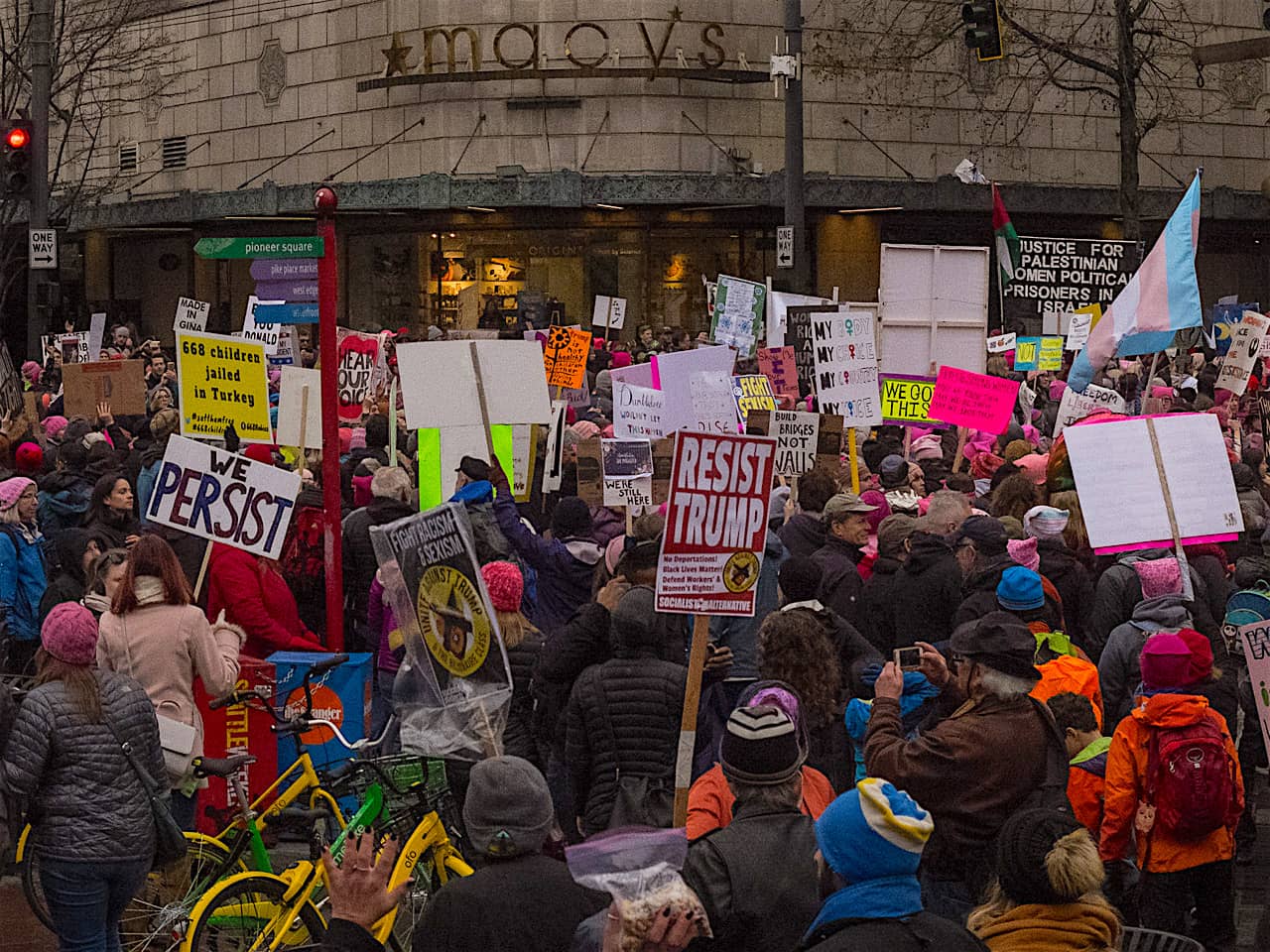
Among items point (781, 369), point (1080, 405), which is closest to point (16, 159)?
point (781, 369)

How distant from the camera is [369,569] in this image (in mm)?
10492

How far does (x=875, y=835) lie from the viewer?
4102 mm

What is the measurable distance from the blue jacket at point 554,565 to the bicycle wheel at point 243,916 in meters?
3.10

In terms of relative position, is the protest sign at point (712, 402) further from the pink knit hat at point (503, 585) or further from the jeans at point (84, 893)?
the jeans at point (84, 893)

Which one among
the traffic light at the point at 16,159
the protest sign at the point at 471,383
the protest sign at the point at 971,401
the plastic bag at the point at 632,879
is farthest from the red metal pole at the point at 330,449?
the traffic light at the point at 16,159

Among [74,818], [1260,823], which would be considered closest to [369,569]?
[74,818]

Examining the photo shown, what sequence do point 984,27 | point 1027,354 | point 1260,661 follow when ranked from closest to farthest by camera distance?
point 1260,661 → point 984,27 → point 1027,354

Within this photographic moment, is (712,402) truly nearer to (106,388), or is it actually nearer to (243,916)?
(106,388)

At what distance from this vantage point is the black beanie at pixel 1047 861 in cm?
450

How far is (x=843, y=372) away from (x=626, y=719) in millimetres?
8337

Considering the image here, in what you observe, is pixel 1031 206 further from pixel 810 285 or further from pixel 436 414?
pixel 436 414

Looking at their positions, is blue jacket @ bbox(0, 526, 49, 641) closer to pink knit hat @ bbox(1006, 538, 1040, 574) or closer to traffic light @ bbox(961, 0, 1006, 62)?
pink knit hat @ bbox(1006, 538, 1040, 574)

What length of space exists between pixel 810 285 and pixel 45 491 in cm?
2734

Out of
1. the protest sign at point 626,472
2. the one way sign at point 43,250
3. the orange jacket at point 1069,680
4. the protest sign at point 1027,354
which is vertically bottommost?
the orange jacket at point 1069,680
